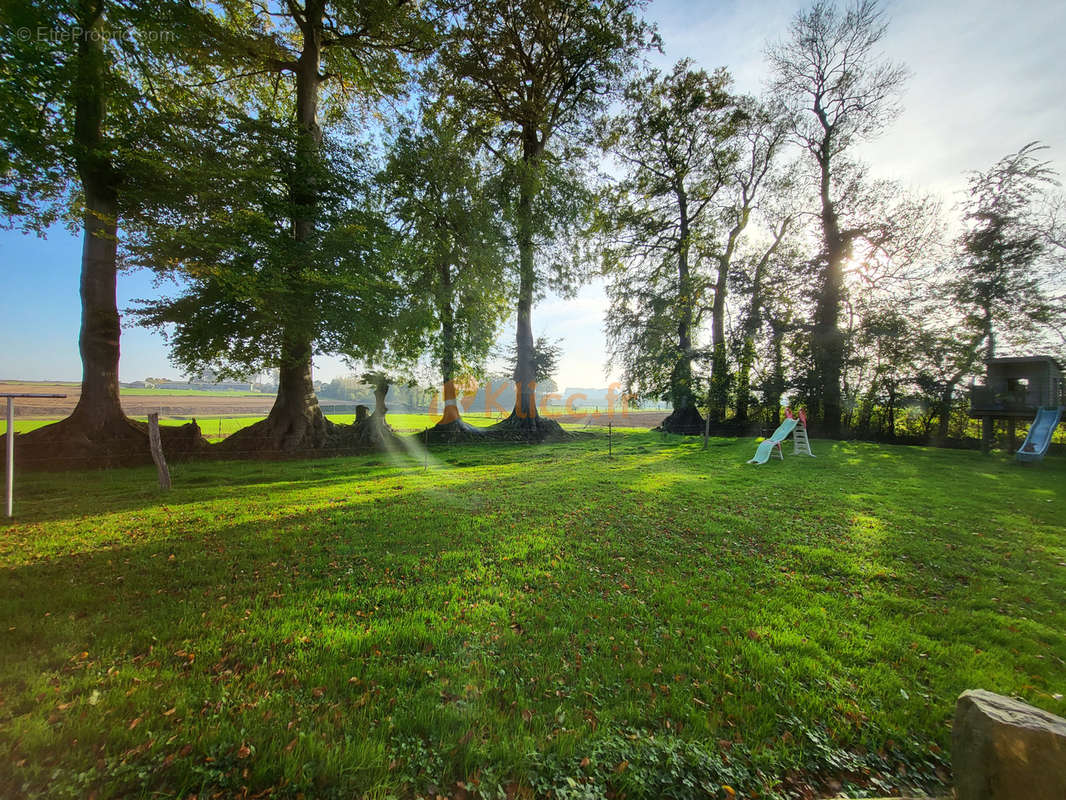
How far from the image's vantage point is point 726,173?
71.6ft

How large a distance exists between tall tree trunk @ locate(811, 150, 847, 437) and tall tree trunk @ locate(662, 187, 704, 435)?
19.3ft

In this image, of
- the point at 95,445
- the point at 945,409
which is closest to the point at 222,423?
the point at 95,445

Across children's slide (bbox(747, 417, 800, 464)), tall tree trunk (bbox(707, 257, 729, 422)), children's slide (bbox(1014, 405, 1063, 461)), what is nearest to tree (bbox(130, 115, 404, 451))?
children's slide (bbox(747, 417, 800, 464))

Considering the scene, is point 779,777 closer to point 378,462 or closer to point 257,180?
point 378,462

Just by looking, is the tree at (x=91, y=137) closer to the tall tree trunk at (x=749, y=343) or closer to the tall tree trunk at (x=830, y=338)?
the tall tree trunk at (x=749, y=343)

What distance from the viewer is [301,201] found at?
40.7ft

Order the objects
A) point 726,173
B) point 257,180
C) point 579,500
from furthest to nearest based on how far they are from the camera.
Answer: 1. point 726,173
2. point 257,180
3. point 579,500

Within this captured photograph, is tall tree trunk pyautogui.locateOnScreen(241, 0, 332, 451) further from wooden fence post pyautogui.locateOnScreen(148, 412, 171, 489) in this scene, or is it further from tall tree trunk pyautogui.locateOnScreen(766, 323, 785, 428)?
tall tree trunk pyautogui.locateOnScreen(766, 323, 785, 428)

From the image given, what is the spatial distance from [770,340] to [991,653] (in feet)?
65.0

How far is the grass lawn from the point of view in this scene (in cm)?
197

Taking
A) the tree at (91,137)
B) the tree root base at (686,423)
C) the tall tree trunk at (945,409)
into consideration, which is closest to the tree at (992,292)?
the tall tree trunk at (945,409)

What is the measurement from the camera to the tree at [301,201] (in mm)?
11016

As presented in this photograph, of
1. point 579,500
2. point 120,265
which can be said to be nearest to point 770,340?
point 579,500

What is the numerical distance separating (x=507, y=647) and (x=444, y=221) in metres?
17.7
